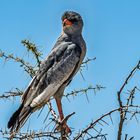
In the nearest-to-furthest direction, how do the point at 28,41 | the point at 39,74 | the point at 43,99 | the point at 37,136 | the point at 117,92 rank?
the point at 117,92 → the point at 37,136 → the point at 28,41 → the point at 43,99 → the point at 39,74

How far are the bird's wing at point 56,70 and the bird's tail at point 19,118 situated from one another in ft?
1.62

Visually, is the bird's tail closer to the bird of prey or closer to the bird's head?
the bird of prey

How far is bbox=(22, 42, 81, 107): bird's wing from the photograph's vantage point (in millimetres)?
6562

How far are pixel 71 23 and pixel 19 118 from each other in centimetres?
232

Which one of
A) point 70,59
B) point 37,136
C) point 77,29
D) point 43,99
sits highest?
point 77,29

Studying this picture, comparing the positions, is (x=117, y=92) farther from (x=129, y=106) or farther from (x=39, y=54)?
(x=39, y=54)

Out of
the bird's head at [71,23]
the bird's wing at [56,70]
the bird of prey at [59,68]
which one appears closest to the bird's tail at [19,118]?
the bird of prey at [59,68]

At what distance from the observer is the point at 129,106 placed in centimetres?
412

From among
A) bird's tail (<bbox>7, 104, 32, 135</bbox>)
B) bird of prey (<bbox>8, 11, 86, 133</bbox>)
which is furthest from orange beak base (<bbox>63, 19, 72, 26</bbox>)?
bird's tail (<bbox>7, 104, 32, 135</bbox>)

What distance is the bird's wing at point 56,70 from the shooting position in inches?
258

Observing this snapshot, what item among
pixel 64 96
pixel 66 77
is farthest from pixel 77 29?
pixel 64 96

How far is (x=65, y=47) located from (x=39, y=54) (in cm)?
141

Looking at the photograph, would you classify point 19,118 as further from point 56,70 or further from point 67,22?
point 67,22

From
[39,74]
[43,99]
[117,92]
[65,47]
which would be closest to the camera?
[117,92]
